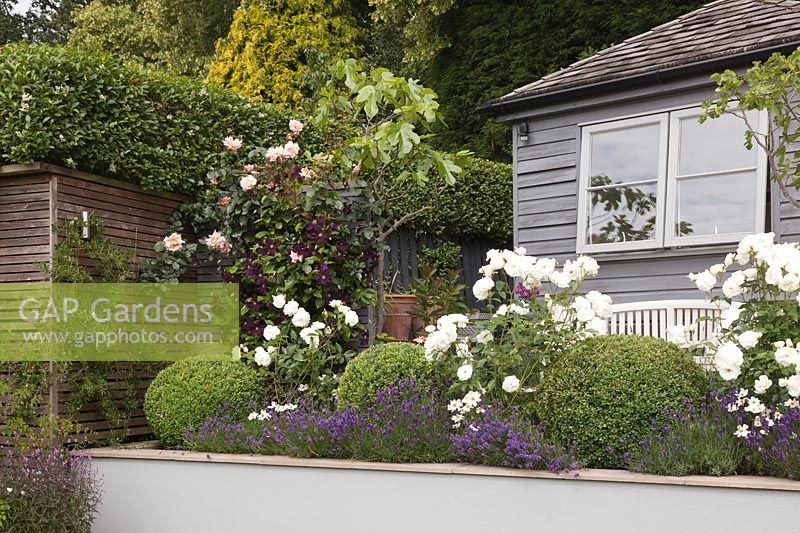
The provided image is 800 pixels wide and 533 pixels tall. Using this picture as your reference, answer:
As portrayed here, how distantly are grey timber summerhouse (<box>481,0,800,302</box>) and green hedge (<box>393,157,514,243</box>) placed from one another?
139 centimetres

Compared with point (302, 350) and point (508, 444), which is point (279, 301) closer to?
point (302, 350)

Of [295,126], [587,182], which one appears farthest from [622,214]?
[295,126]

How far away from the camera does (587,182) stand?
316 inches

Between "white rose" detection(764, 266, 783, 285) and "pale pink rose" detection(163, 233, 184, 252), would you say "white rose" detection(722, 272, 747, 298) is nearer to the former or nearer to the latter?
"white rose" detection(764, 266, 783, 285)

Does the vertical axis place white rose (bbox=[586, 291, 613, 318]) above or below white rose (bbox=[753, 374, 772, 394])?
above

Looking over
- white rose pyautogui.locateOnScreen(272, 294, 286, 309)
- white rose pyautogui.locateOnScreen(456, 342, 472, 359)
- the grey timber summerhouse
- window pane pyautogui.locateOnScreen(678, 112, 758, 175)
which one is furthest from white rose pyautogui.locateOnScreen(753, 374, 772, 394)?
window pane pyautogui.locateOnScreen(678, 112, 758, 175)

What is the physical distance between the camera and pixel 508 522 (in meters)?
4.45

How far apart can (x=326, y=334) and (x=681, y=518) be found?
10.3 feet

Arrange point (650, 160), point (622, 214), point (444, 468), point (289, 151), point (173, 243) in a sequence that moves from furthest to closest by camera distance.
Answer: point (622, 214) → point (650, 160) → point (289, 151) → point (173, 243) → point (444, 468)

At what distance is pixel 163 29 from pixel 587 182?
1232cm

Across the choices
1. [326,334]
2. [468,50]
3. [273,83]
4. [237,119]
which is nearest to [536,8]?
[468,50]

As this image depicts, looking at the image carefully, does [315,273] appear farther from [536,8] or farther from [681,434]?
[536,8]

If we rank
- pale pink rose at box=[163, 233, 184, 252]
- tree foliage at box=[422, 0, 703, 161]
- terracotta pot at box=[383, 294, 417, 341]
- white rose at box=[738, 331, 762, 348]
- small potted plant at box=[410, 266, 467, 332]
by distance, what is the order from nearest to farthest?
white rose at box=[738, 331, 762, 348] → pale pink rose at box=[163, 233, 184, 252] → terracotta pot at box=[383, 294, 417, 341] → small potted plant at box=[410, 266, 467, 332] → tree foliage at box=[422, 0, 703, 161]

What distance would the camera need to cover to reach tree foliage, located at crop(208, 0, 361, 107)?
48.6ft
